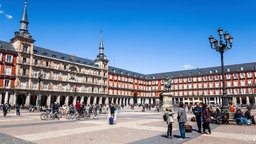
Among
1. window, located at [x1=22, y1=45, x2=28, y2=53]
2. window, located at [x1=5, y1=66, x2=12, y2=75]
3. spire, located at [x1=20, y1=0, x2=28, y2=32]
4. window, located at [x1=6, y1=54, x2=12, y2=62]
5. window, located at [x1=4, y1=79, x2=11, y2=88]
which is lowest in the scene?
window, located at [x1=4, y1=79, x2=11, y2=88]

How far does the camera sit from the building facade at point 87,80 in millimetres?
45875

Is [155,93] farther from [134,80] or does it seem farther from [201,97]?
[201,97]

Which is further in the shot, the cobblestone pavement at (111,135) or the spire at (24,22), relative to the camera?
the spire at (24,22)

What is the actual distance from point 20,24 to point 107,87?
118 ft

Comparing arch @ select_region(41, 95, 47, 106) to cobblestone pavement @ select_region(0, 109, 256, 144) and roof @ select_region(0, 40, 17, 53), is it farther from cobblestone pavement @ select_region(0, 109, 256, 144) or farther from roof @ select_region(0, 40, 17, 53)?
cobblestone pavement @ select_region(0, 109, 256, 144)

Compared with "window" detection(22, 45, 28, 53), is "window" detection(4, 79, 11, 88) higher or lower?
lower

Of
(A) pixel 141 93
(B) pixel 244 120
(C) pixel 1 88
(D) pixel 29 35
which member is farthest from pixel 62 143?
(A) pixel 141 93

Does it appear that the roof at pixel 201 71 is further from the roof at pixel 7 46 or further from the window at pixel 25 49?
the roof at pixel 7 46

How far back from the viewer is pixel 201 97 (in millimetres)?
78125

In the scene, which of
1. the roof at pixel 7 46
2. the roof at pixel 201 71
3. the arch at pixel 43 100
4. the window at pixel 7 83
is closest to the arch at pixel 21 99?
the window at pixel 7 83

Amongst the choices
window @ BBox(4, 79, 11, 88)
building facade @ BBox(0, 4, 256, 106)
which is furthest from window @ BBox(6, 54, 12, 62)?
window @ BBox(4, 79, 11, 88)

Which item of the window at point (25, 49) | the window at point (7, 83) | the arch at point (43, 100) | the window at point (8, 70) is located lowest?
the arch at point (43, 100)

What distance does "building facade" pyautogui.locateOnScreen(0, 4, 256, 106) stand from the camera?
151 ft

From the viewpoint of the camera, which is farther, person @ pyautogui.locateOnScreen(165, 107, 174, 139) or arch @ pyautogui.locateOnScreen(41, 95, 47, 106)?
arch @ pyautogui.locateOnScreen(41, 95, 47, 106)
